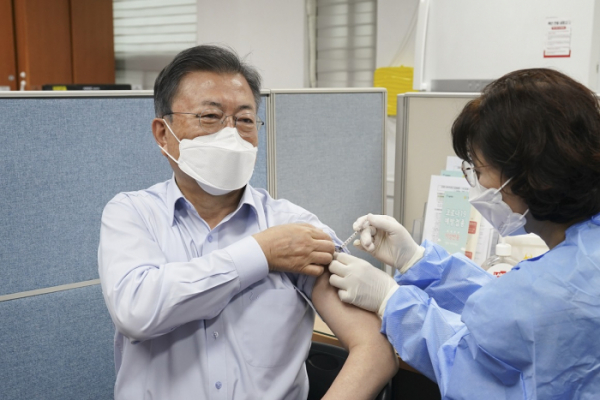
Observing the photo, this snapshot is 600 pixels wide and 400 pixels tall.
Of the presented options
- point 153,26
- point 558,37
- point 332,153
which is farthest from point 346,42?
point 558,37

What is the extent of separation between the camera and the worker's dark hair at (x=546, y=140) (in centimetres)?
108

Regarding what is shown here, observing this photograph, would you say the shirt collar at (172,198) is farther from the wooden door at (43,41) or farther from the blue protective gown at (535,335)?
the wooden door at (43,41)

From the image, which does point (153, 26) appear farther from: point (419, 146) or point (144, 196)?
point (144, 196)

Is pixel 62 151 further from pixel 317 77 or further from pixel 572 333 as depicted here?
pixel 317 77

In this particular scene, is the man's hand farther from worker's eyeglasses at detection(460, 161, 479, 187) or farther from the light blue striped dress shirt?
worker's eyeglasses at detection(460, 161, 479, 187)

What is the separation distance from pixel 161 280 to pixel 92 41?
14.5ft

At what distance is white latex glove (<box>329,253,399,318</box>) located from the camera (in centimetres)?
136

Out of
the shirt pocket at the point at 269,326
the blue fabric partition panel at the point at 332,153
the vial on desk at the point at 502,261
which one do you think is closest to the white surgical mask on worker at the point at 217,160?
the shirt pocket at the point at 269,326

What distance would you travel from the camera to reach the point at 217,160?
4.60 feet

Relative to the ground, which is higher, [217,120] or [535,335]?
[217,120]

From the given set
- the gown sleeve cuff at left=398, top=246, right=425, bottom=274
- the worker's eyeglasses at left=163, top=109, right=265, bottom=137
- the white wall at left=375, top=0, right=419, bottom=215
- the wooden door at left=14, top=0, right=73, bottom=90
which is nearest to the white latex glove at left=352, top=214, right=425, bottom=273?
the gown sleeve cuff at left=398, top=246, right=425, bottom=274

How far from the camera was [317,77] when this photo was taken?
4.35m

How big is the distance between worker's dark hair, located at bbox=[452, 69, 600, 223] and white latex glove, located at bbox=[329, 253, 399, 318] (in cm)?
38

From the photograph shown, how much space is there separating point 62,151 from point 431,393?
1.41m
